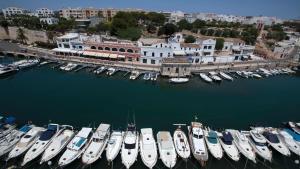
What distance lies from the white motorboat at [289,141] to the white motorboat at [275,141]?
62cm

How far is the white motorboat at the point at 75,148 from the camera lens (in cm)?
1906

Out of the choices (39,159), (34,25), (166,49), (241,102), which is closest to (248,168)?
(241,102)

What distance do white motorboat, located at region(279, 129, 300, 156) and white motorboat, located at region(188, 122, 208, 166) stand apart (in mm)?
11218

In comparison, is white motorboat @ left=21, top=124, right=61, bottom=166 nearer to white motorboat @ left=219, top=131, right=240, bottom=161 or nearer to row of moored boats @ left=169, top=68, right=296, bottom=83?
white motorboat @ left=219, top=131, right=240, bottom=161

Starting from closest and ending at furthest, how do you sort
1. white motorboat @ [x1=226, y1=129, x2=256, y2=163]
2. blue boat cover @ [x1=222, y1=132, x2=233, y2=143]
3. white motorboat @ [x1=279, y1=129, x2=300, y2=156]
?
1. white motorboat @ [x1=226, y1=129, x2=256, y2=163]
2. white motorboat @ [x1=279, y1=129, x2=300, y2=156]
3. blue boat cover @ [x1=222, y1=132, x2=233, y2=143]

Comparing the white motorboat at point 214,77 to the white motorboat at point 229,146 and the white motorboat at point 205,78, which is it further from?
the white motorboat at point 229,146

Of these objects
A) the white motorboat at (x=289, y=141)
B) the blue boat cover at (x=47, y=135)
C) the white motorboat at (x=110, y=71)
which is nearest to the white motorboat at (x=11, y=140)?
the blue boat cover at (x=47, y=135)

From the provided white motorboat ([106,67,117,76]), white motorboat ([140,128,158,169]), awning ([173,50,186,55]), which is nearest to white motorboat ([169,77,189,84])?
awning ([173,50,186,55])

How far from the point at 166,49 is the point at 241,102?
23538 mm

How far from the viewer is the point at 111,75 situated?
46906 millimetres

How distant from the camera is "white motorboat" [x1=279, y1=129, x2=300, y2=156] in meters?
22.2

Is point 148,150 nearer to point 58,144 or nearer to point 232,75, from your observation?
point 58,144

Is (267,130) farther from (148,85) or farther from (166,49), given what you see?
(166,49)

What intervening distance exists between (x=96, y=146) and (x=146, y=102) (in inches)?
618
